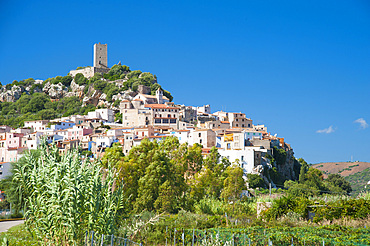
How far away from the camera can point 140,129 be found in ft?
210

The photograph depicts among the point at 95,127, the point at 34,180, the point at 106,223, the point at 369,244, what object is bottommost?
the point at 369,244

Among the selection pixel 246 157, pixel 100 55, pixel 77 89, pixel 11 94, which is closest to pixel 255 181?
pixel 246 157

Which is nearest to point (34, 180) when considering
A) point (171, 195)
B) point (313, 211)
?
point (313, 211)

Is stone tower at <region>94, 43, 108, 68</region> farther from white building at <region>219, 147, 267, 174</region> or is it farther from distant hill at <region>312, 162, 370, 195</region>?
white building at <region>219, 147, 267, 174</region>

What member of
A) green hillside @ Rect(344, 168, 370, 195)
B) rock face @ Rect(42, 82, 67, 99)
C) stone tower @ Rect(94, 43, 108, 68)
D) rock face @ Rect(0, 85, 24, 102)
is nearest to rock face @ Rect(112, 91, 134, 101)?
rock face @ Rect(42, 82, 67, 99)

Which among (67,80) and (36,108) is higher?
(67,80)

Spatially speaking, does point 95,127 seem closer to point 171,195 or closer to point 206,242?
point 171,195

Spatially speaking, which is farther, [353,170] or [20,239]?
[353,170]

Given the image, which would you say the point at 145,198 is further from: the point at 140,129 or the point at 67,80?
the point at 67,80

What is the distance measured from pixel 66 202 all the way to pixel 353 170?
352 ft

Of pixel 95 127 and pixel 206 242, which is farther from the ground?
pixel 95 127

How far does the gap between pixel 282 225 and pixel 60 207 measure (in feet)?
45.5

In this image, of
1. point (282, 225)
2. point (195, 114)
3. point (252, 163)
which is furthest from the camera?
point (195, 114)

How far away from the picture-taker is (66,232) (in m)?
11.8
